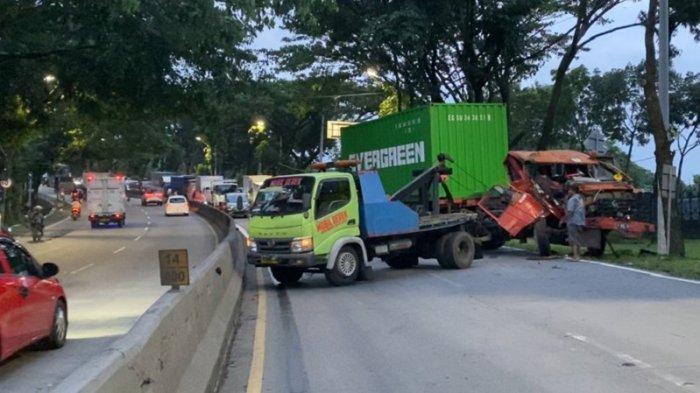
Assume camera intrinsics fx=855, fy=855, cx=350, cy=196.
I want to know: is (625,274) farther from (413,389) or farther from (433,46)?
(433,46)

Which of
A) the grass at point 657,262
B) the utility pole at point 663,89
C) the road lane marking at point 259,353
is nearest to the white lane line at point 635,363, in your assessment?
the road lane marking at point 259,353

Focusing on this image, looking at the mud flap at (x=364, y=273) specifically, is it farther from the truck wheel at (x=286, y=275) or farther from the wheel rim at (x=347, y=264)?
the truck wheel at (x=286, y=275)

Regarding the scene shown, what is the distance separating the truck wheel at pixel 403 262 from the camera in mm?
19578

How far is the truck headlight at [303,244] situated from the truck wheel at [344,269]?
2.28 feet

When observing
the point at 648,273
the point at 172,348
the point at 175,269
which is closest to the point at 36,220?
the point at 648,273

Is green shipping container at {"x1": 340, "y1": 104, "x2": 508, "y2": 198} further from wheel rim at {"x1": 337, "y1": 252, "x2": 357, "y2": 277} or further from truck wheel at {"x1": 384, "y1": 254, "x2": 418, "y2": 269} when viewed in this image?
wheel rim at {"x1": 337, "y1": 252, "x2": 357, "y2": 277}

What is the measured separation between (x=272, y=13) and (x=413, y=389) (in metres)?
12.4

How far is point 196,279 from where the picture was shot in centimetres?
930

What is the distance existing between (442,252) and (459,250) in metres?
0.43

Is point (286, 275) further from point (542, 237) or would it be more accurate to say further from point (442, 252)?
point (542, 237)

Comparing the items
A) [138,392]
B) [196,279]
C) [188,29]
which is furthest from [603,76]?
[138,392]

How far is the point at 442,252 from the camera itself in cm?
1855

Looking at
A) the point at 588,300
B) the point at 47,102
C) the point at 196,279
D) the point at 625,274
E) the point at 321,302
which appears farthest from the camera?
the point at 47,102

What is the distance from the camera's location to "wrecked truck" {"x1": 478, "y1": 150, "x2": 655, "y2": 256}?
20.5m
